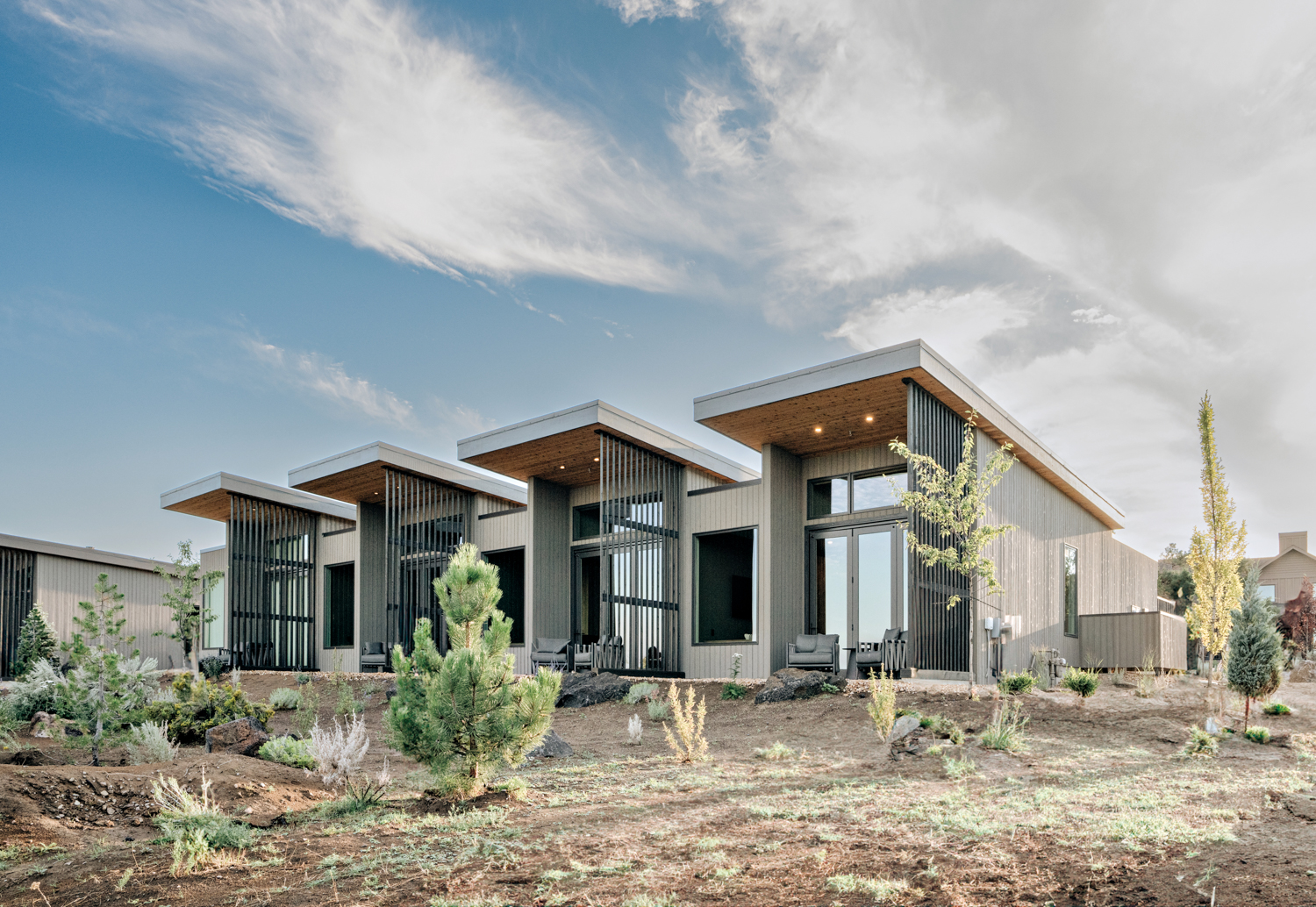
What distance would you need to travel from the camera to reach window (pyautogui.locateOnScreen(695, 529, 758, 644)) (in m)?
14.0

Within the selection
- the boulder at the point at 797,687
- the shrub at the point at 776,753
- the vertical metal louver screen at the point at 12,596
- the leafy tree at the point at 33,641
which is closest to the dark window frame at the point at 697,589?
the boulder at the point at 797,687

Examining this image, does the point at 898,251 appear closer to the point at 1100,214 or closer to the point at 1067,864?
the point at 1100,214

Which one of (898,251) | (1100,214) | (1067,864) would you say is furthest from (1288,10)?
(1067,864)

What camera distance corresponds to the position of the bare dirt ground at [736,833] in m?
3.21

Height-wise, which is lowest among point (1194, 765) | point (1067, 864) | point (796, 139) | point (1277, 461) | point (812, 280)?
point (1194, 765)

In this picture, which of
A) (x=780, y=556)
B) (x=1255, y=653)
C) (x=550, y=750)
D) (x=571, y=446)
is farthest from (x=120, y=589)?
(x=1255, y=653)

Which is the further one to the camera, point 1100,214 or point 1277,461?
point 1277,461

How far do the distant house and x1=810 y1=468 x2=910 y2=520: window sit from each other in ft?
83.3

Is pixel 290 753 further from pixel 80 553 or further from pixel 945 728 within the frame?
pixel 80 553

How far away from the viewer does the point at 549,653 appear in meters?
14.4

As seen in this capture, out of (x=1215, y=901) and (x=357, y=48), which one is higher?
(x=357, y=48)

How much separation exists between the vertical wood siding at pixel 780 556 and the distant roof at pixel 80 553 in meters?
16.7

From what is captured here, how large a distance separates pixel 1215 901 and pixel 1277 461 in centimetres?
1761

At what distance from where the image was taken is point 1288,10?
8.46 m
